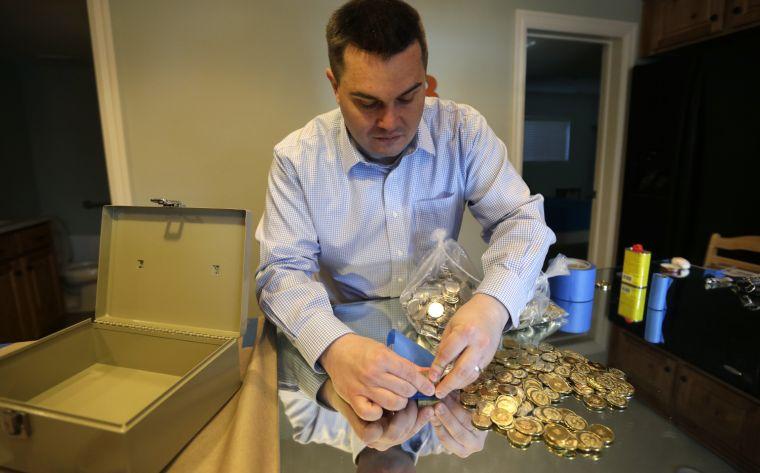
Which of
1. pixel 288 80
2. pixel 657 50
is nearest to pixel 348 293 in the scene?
pixel 288 80

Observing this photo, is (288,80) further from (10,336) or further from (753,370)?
(10,336)

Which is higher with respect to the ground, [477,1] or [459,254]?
[477,1]

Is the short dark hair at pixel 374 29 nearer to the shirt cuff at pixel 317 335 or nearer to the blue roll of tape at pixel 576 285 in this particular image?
the shirt cuff at pixel 317 335

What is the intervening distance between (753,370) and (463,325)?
58cm

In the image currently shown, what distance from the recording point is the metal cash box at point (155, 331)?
64 centimetres

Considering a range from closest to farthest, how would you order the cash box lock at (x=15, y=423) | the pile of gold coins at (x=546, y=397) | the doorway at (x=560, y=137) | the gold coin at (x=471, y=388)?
the cash box lock at (x=15, y=423) < the pile of gold coins at (x=546, y=397) < the gold coin at (x=471, y=388) < the doorway at (x=560, y=137)

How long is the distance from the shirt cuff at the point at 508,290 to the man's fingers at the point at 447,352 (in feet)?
0.53

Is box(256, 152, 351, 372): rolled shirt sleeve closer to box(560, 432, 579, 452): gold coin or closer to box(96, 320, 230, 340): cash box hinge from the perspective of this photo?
box(96, 320, 230, 340): cash box hinge

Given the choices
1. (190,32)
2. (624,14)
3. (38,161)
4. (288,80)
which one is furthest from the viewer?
(38,161)

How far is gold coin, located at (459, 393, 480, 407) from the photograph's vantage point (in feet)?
2.17

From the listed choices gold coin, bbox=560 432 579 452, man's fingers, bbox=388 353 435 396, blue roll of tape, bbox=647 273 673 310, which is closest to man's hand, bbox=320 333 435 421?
man's fingers, bbox=388 353 435 396

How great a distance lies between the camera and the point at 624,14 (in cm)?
245

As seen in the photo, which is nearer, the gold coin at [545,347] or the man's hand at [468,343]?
the man's hand at [468,343]

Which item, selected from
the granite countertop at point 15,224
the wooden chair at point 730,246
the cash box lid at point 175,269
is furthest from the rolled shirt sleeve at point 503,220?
the granite countertop at point 15,224
